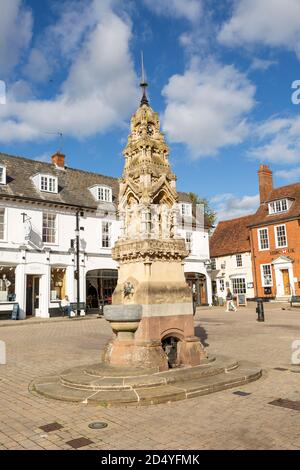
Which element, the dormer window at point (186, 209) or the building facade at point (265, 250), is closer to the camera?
the building facade at point (265, 250)

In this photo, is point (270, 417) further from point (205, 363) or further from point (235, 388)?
point (205, 363)

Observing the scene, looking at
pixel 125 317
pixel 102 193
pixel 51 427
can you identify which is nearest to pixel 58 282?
pixel 102 193

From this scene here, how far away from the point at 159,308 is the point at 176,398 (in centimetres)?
206

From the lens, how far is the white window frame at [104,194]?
29422mm

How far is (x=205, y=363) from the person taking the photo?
323 inches

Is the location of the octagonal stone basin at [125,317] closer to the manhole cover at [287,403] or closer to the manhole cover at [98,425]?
the manhole cover at [98,425]

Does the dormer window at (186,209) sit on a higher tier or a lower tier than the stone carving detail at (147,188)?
higher

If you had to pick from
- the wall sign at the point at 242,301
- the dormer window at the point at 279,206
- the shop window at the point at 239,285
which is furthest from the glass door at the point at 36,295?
the dormer window at the point at 279,206

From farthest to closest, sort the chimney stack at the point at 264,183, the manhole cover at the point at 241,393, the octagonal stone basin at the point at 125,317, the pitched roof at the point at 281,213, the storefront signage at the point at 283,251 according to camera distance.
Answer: the chimney stack at the point at 264,183, the pitched roof at the point at 281,213, the storefront signage at the point at 283,251, the octagonal stone basin at the point at 125,317, the manhole cover at the point at 241,393

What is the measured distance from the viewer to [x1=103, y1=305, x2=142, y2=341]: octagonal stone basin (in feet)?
25.3

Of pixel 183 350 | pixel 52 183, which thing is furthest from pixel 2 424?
pixel 52 183

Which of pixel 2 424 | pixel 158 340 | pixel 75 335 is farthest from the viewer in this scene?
pixel 75 335

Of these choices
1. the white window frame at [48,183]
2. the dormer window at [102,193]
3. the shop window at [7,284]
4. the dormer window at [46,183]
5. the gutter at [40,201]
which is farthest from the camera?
the dormer window at [102,193]

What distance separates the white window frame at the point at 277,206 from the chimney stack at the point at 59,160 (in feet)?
62.9
